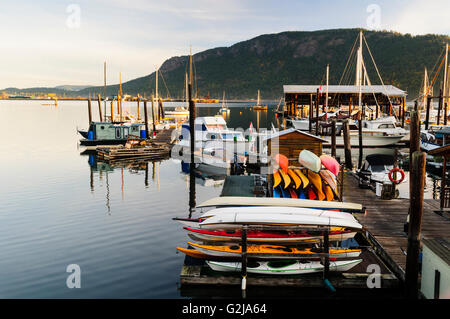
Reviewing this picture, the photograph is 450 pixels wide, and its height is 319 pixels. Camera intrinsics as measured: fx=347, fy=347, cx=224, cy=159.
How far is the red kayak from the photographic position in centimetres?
1162

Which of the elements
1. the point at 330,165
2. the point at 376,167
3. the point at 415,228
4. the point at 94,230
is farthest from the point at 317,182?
the point at 94,230

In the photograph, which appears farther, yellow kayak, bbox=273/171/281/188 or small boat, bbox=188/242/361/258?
yellow kayak, bbox=273/171/281/188

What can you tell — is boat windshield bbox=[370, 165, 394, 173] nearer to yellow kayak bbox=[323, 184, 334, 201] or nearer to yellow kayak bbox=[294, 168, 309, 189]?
yellow kayak bbox=[294, 168, 309, 189]

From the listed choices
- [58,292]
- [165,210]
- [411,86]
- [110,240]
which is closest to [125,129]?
[165,210]

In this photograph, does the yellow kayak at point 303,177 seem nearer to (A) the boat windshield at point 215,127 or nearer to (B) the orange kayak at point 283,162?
(B) the orange kayak at point 283,162

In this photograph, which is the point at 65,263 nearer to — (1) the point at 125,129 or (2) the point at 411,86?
(1) the point at 125,129

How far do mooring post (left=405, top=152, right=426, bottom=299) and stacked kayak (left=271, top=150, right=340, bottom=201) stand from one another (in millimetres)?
5535

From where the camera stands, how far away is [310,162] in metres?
16.5

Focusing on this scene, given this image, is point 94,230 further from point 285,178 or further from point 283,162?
point 283,162

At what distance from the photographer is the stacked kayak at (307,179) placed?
15523 mm

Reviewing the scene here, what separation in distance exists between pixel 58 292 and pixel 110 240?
4.59 m

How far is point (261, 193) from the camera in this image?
60.6 ft

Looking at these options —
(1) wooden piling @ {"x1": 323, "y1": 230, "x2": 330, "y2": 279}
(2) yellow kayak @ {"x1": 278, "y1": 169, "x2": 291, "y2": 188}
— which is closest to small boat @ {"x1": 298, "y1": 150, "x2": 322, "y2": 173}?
(2) yellow kayak @ {"x1": 278, "y1": 169, "x2": 291, "y2": 188}

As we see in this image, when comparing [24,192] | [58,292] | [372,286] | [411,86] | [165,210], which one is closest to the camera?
[372,286]
